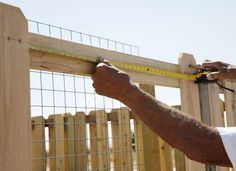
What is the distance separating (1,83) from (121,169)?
195 centimetres

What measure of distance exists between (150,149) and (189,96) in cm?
54

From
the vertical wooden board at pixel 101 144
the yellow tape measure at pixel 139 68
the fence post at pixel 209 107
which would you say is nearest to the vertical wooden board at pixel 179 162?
the fence post at pixel 209 107

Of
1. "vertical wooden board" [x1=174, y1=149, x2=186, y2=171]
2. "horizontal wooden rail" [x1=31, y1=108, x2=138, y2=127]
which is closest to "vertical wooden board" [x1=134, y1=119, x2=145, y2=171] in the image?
"horizontal wooden rail" [x1=31, y1=108, x2=138, y2=127]

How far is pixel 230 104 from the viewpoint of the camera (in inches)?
143

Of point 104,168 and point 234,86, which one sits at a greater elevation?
point 234,86

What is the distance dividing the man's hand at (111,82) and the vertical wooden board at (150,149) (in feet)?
4.44

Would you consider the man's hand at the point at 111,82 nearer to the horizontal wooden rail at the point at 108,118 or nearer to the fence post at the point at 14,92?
the fence post at the point at 14,92

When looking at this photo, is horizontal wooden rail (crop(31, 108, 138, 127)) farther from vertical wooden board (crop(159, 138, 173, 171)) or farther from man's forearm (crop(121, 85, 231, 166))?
man's forearm (crop(121, 85, 231, 166))

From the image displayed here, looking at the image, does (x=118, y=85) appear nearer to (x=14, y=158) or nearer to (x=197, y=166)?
(x=14, y=158)

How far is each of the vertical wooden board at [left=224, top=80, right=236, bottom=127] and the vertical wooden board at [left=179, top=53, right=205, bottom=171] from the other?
23.4 inches

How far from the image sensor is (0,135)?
64.4 inches

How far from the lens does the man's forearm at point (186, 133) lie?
55.2 inches

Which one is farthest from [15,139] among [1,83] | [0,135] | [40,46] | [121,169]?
[121,169]

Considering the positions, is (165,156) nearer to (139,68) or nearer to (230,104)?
(230,104)
